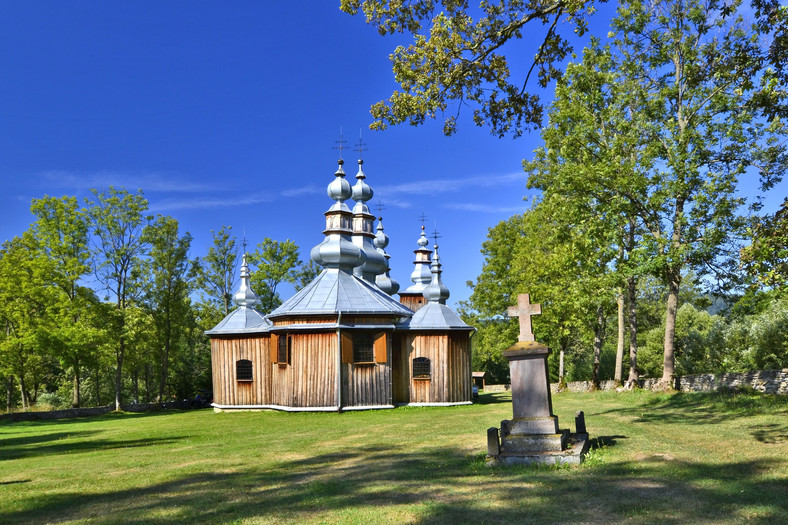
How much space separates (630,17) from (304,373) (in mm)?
17605

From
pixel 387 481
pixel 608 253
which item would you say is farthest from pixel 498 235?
pixel 387 481

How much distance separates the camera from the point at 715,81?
1895 centimetres

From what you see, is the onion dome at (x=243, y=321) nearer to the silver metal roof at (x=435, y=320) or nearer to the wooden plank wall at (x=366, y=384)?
the wooden plank wall at (x=366, y=384)

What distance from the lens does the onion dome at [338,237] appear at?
26297mm

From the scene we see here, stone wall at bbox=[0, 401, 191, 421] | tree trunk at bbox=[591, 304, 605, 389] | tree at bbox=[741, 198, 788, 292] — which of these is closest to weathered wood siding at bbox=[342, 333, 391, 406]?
tree trunk at bbox=[591, 304, 605, 389]

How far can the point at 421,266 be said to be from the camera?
1719 inches

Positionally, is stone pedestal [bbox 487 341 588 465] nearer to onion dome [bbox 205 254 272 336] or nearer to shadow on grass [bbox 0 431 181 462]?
shadow on grass [bbox 0 431 181 462]

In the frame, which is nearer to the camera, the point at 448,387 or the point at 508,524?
the point at 508,524

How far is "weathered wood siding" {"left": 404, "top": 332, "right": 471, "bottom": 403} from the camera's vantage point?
25.2 meters

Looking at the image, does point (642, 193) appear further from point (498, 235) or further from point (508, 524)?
point (498, 235)

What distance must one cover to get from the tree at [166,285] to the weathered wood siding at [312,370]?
13658 millimetres

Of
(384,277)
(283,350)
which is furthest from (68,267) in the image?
(384,277)

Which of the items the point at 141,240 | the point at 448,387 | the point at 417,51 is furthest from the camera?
the point at 141,240

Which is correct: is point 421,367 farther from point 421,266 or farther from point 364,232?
point 421,266
